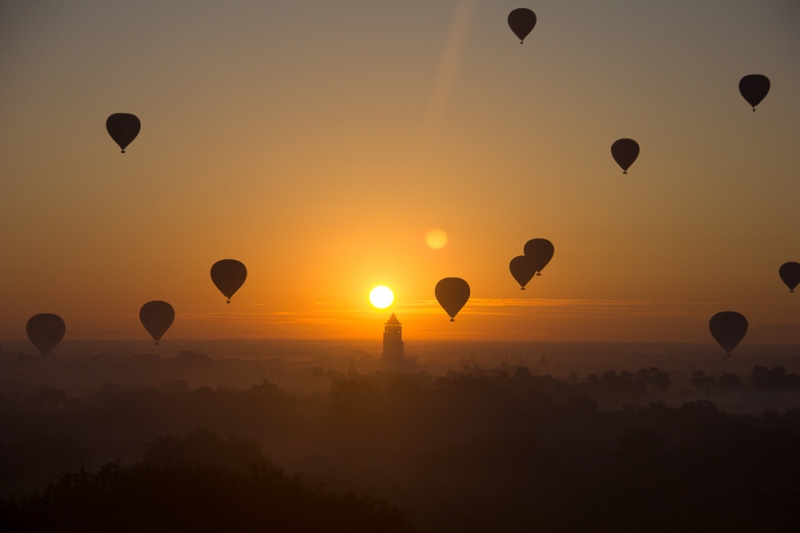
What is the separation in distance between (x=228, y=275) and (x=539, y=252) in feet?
84.8

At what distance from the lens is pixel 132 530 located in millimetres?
27031

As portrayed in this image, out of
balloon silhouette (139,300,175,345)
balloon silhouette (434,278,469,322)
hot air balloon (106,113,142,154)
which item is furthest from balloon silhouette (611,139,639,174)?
balloon silhouette (139,300,175,345)

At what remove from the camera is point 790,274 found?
3204 inches

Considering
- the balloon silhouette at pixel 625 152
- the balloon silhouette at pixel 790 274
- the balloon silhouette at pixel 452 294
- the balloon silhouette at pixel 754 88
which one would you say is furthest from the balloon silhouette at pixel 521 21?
the balloon silhouette at pixel 790 274

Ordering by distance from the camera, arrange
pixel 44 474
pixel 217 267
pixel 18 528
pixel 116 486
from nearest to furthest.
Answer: pixel 18 528 → pixel 116 486 → pixel 217 267 → pixel 44 474

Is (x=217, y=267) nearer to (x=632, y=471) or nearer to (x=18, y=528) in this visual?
(x=18, y=528)

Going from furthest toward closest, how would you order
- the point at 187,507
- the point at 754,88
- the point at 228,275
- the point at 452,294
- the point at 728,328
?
A: 1. the point at 728,328
2. the point at 452,294
3. the point at 228,275
4. the point at 754,88
5. the point at 187,507

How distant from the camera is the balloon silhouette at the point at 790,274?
80.8m

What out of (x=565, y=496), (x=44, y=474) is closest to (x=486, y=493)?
(x=565, y=496)

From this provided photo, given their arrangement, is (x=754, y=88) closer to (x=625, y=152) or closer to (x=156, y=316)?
(x=625, y=152)

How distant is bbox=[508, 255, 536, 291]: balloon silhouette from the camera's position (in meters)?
71.8

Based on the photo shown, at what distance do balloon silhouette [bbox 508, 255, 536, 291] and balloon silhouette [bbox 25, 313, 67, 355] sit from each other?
6893 cm

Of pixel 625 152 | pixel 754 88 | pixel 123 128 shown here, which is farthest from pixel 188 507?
pixel 754 88

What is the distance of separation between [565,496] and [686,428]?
160 ft
